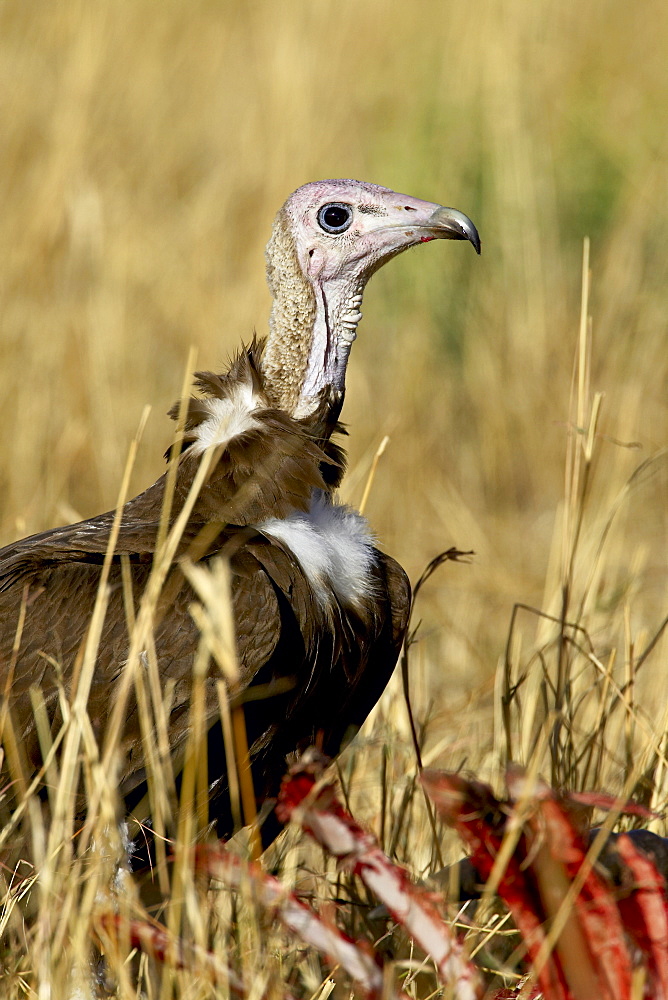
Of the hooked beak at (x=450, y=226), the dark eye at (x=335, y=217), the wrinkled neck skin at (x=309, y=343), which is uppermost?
the hooked beak at (x=450, y=226)

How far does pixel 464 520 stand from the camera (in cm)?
524

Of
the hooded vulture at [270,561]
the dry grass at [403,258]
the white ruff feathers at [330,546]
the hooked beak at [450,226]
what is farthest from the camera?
the dry grass at [403,258]

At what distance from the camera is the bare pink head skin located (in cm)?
284

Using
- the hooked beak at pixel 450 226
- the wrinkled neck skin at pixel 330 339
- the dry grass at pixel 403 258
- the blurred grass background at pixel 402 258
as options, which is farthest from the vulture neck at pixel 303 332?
the blurred grass background at pixel 402 258

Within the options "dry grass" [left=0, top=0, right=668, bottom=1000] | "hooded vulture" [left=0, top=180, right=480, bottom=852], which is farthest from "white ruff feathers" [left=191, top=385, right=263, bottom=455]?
"dry grass" [left=0, top=0, right=668, bottom=1000]

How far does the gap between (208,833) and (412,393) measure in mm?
3465

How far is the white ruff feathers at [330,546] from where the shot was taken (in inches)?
100.0

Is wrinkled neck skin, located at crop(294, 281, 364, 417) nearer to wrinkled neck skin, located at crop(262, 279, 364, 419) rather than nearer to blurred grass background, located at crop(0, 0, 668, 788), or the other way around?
wrinkled neck skin, located at crop(262, 279, 364, 419)

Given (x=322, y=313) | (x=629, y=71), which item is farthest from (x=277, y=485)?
(x=629, y=71)

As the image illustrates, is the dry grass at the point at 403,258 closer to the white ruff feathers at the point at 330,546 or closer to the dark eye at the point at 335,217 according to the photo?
the white ruff feathers at the point at 330,546

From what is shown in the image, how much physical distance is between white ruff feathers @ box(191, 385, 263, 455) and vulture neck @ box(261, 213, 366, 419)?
6 cm

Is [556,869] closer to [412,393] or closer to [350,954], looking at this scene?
[350,954]

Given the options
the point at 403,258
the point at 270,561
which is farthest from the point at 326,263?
the point at 403,258

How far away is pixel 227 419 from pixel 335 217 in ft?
1.92
